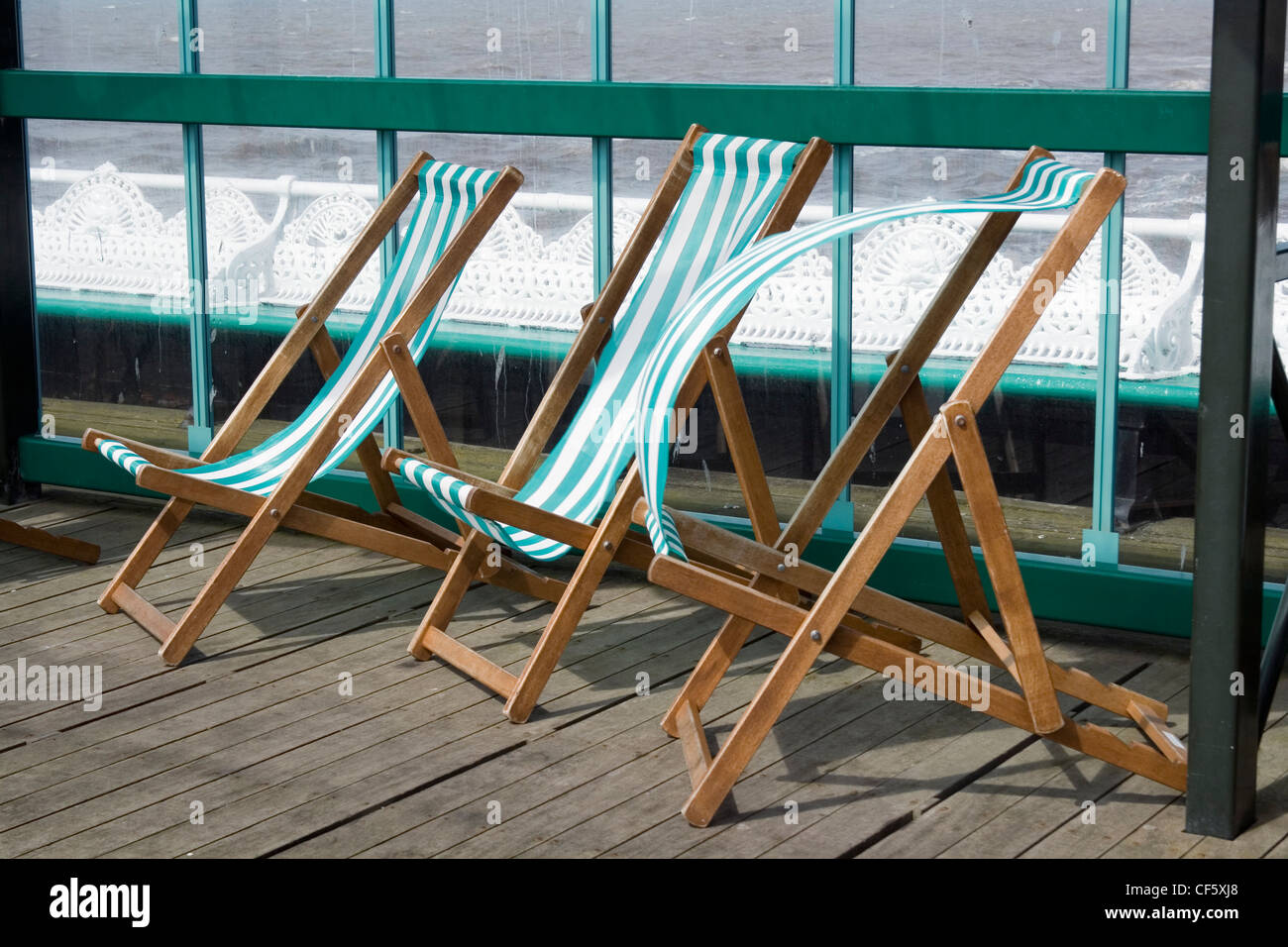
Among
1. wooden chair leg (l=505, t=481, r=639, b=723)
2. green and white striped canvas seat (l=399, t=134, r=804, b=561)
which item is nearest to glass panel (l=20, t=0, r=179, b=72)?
green and white striped canvas seat (l=399, t=134, r=804, b=561)

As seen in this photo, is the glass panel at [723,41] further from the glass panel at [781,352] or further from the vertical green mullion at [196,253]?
the vertical green mullion at [196,253]

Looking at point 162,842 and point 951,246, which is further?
point 951,246

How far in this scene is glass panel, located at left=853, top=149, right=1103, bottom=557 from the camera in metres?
3.67

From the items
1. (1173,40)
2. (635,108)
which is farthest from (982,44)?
(635,108)

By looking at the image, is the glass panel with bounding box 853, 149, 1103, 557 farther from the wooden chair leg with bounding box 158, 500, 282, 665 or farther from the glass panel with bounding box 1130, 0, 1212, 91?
the wooden chair leg with bounding box 158, 500, 282, 665

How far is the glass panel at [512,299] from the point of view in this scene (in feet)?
13.7

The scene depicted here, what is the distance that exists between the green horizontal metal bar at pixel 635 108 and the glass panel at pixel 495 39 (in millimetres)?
76

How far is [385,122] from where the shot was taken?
4285 mm

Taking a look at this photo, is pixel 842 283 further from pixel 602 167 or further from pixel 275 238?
pixel 275 238

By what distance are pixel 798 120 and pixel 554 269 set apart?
799 millimetres

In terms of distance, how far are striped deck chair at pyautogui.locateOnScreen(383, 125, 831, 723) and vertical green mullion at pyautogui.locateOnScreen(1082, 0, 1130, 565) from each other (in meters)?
0.70

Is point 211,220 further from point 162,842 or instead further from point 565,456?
point 162,842

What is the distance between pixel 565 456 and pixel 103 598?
124 centimetres
